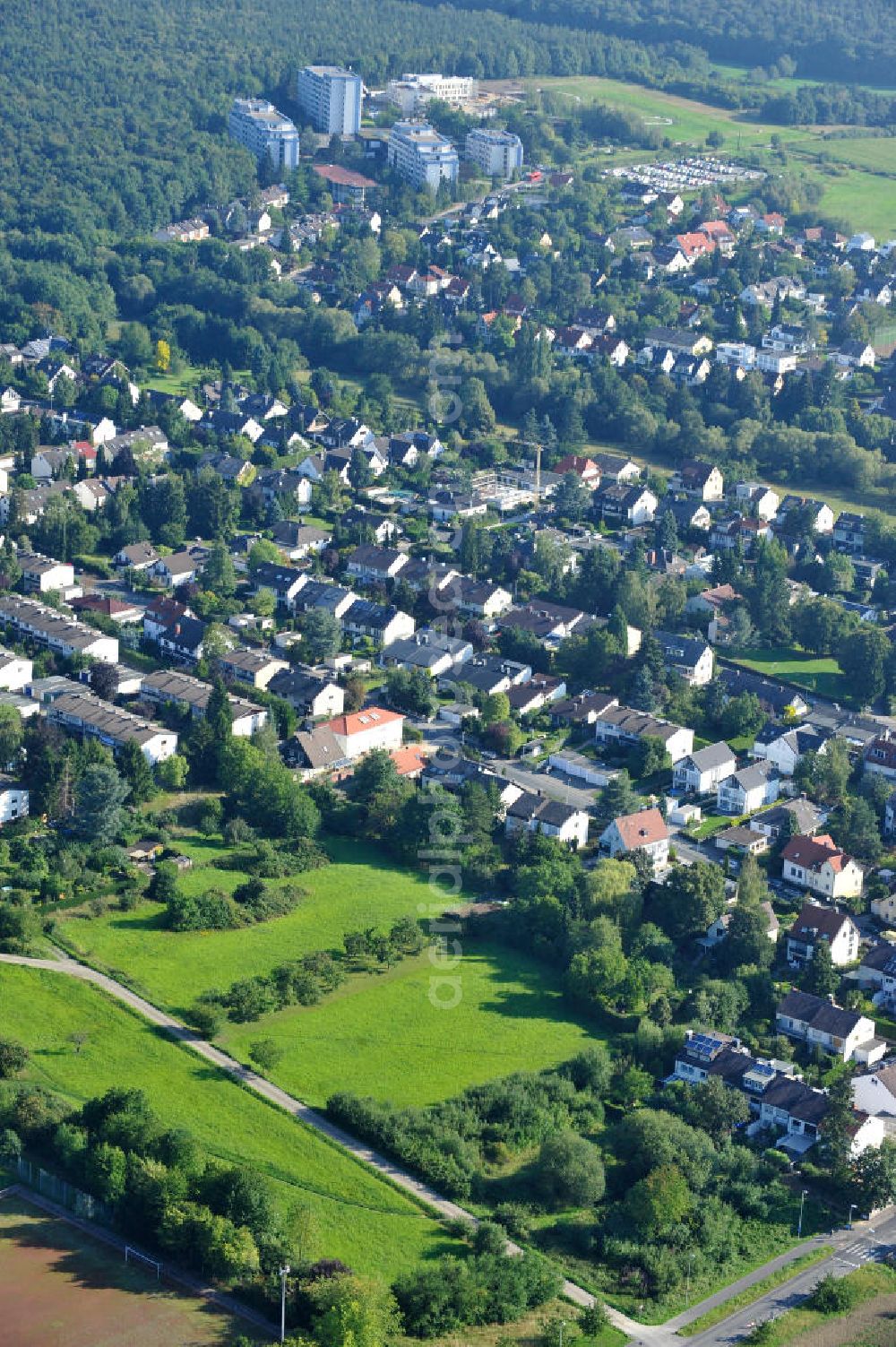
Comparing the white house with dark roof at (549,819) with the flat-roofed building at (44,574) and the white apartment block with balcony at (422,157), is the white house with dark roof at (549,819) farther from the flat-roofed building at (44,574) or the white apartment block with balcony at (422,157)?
the white apartment block with balcony at (422,157)

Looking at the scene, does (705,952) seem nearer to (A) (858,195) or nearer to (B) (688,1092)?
(B) (688,1092)

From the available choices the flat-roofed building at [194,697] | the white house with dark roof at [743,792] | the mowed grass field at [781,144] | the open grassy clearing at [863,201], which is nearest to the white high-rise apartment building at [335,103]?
the mowed grass field at [781,144]

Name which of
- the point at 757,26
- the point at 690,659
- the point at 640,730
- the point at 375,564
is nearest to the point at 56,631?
the point at 375,564

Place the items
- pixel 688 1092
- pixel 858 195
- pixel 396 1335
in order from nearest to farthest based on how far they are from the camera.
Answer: pixel 396 1335 < pixel 688 1092 < pixel 858 195

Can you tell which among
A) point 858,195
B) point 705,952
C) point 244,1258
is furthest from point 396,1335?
point 858,195

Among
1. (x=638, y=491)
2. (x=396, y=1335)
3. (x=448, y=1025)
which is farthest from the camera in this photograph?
(x=638, y=491)

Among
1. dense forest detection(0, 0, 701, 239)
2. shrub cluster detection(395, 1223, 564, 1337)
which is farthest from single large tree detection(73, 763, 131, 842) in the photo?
dense forest detection(0, 0, 701, 239)
